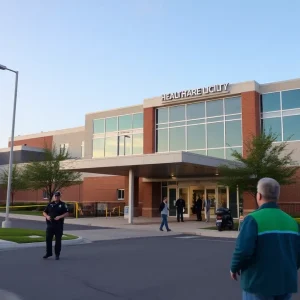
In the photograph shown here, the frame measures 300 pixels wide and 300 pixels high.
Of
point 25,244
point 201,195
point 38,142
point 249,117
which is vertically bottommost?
point 25,244

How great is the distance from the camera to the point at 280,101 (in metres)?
31.2

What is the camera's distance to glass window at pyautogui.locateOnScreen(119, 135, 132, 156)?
39.0m

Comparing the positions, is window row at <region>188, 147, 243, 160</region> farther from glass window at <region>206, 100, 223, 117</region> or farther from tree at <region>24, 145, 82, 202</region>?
tree at <region>24, 145, 82, 202</region>

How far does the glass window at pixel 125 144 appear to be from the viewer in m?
39.0

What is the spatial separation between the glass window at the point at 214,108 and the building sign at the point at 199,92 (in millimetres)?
942

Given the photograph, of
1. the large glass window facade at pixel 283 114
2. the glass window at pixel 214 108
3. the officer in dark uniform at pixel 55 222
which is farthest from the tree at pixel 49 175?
the officer in dark uniform at pixel 55 222

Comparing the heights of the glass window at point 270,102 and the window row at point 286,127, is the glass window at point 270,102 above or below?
above

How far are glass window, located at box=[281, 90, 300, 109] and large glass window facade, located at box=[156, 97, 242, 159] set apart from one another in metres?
3.32

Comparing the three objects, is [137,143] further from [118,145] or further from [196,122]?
[196,122]

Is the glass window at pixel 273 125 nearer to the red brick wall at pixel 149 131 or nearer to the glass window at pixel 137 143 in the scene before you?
the red brick wall at pixel 149 131

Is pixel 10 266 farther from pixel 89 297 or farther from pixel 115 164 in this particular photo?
pixel 115 164

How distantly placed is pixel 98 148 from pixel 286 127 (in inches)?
717

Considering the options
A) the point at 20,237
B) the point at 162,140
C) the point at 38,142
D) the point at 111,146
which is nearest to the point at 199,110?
the point at 162,140

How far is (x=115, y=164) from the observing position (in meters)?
26.9
